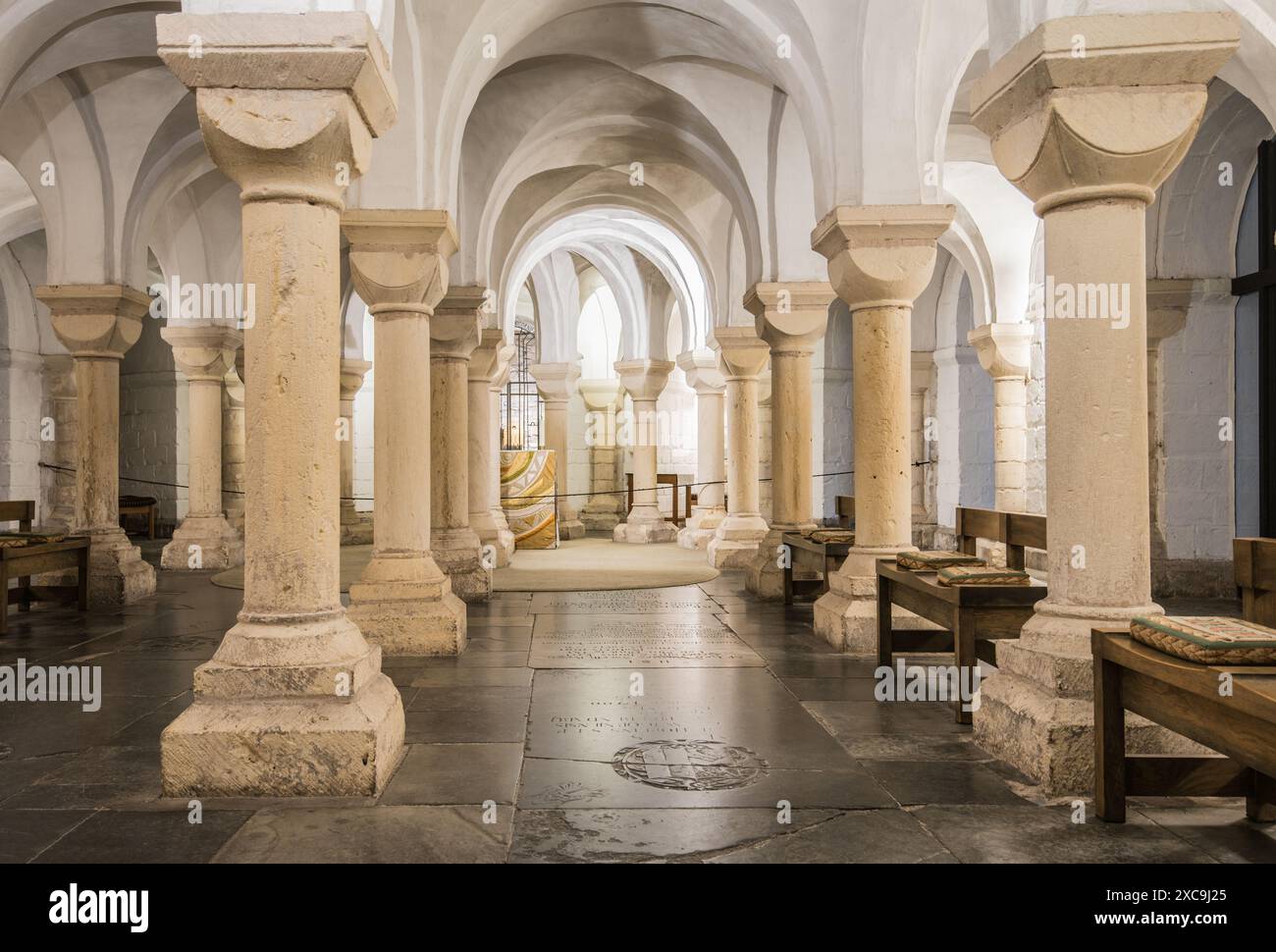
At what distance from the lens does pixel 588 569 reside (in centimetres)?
1056

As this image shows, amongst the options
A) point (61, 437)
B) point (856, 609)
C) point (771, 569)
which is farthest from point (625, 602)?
point (61, 437)

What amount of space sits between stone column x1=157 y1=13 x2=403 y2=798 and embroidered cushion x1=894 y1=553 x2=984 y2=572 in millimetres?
2570

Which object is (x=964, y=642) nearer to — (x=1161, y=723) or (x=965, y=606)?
(x=965, y=606)

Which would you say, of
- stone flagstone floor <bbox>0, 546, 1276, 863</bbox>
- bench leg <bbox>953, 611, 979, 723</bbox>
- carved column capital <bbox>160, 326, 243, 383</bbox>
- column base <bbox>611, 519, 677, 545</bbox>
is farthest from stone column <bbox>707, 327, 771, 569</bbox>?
bench leg <bbox>953, 611, 979, 723</bbox>

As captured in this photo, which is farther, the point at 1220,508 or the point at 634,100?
the point at 634,100

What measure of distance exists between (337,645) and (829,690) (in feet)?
7.86

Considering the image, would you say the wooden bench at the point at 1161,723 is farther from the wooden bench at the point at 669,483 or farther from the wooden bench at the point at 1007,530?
the wooden bench at the point at 669,483

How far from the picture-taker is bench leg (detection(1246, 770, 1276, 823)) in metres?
2.80

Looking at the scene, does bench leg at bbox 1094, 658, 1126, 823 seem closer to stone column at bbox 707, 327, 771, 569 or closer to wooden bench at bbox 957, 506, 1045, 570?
wooden bench at bbox 957, 506, 1045, 570

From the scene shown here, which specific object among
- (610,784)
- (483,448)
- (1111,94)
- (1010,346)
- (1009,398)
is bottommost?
(610,784)

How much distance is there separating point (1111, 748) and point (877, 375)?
3.41m
